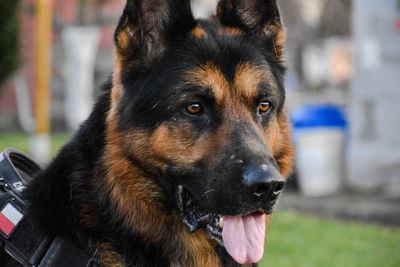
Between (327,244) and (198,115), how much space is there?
166 inches

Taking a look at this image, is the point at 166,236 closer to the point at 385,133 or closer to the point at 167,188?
the point at 167,188

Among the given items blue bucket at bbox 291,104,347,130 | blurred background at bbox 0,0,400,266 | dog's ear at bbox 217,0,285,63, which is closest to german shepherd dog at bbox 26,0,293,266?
dog's ear at bbox 217,0,285,63

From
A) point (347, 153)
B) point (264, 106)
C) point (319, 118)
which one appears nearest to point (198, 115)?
point (264, 106)

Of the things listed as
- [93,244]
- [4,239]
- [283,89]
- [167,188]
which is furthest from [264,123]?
[4,239]

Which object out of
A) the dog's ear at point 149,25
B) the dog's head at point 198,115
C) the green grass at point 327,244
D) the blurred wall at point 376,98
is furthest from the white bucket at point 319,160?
the dog's ear at point 149,25

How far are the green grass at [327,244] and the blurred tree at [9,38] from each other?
694cm

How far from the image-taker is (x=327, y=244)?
646 centimetres

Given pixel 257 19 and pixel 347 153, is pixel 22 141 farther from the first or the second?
pixel 257 19

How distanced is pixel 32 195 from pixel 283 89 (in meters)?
1.53

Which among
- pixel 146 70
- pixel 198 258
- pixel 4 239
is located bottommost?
pixel 198 258

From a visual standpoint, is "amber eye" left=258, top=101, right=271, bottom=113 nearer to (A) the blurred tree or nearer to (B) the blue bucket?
(B) the blue bucket

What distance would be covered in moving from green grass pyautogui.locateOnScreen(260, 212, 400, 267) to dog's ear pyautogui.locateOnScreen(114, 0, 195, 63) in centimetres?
346

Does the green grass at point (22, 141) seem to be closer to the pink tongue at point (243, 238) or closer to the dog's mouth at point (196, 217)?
the dog's mouth at point (196, 217)

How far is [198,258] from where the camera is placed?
2.75 meters
